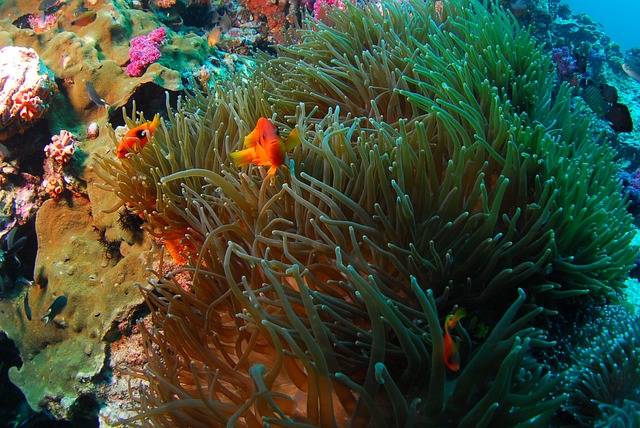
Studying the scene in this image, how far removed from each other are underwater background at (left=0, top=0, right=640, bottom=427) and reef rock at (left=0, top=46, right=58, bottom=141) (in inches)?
0.8

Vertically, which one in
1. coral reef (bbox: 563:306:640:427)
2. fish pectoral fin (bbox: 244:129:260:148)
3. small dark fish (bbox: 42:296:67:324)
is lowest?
small dark fish (bbox: 42:296:67:324)

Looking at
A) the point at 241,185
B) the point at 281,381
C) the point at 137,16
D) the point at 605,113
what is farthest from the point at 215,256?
the point at 605,113

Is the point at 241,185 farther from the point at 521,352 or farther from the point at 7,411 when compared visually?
the point at 7,411

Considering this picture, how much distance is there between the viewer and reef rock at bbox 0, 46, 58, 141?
4.05 meters

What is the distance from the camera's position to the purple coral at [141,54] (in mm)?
4555

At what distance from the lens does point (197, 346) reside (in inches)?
83.1

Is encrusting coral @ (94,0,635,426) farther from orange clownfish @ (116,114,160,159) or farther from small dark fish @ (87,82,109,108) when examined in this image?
small dark fish @ (87,82,109,108)

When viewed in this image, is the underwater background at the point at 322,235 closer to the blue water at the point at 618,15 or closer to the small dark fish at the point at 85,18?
the small dark fish at the point at 85,18

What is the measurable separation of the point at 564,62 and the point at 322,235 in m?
6.57

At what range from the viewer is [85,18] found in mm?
5277

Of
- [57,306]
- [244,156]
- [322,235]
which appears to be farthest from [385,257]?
[57,306]

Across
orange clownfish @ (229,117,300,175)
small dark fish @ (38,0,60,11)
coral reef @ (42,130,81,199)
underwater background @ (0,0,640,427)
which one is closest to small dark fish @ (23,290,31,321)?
underwater background @ (0,0,640,427)

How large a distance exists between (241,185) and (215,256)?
465 mm

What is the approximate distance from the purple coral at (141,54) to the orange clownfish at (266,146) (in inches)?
122
